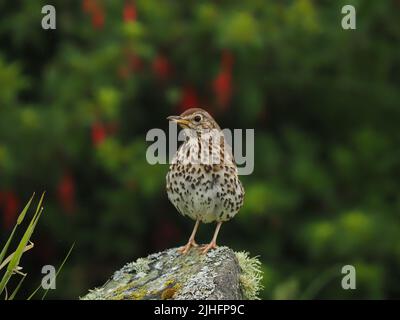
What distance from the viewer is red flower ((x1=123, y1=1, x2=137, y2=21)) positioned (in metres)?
10.5

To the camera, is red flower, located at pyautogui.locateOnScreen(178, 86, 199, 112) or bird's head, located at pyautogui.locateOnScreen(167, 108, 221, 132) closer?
bird's head, located at pyautogui.locateOnScreen(167, 108, 221, 132)

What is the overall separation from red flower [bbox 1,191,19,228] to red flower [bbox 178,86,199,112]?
194 centimetres

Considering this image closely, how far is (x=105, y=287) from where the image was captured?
471 cm

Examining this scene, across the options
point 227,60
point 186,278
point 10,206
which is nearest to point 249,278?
point 186,278

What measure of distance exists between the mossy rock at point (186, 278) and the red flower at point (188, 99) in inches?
209

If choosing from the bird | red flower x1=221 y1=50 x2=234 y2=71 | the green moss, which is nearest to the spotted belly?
the bird

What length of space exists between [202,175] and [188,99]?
507cm

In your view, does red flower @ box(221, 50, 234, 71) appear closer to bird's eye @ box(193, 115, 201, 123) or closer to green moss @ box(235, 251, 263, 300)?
bird's eye @ box(193, 115, 201, 123)

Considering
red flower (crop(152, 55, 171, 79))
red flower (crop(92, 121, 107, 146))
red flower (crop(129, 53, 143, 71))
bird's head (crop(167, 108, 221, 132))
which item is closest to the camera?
bird's head (crop(167, 108, 221, 132))

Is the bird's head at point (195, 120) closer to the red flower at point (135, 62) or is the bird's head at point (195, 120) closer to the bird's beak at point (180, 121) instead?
the bird's beak at point (180, 121)

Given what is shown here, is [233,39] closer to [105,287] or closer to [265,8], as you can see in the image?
[265,8]

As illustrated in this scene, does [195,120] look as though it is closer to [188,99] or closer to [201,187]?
[201,187]

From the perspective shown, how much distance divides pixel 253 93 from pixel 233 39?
87 centimetres

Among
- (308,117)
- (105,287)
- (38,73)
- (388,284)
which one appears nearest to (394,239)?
(388,284)
